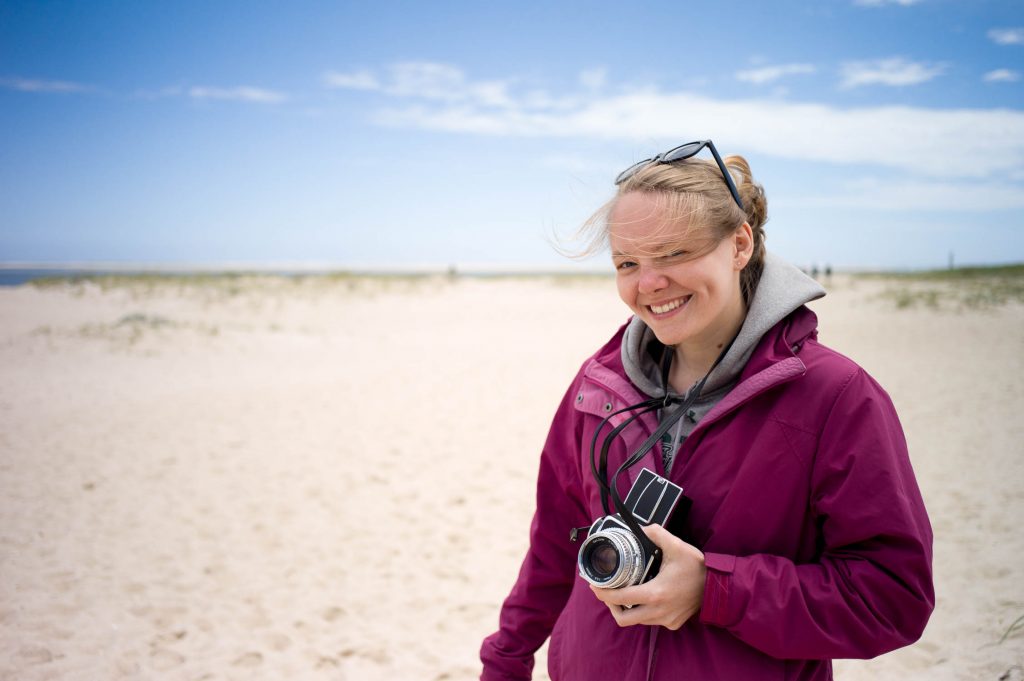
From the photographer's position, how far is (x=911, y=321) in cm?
1836

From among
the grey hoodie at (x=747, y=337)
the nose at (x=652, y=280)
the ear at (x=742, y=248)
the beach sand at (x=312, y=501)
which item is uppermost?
the ear at (x=742, y=248)

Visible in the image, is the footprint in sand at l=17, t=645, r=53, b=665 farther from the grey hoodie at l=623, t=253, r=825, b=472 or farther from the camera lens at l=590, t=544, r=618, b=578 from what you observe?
the grey hoodie at l=623, t=253, r=825, b=472

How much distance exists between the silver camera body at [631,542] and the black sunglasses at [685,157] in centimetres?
61

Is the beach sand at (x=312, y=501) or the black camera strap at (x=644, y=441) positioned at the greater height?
the black camera strap at (x=644, y=441)

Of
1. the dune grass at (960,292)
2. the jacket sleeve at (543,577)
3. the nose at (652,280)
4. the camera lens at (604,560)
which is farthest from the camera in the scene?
the dune grass at (960,292)

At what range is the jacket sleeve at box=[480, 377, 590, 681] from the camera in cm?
170

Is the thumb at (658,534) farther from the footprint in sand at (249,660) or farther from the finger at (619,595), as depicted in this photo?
the footprint in sand at (249,660)

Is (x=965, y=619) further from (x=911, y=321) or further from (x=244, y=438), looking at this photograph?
(x=911, y=321)

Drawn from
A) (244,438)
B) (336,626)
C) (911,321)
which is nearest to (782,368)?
(336,626)

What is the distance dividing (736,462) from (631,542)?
0.85 ft

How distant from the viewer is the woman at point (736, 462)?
3.66 feet

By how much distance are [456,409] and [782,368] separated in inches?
312

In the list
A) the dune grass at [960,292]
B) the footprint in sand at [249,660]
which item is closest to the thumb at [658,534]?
the footprint in sand at [249,660]

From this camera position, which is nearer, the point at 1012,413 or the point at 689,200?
the point at 689,200
